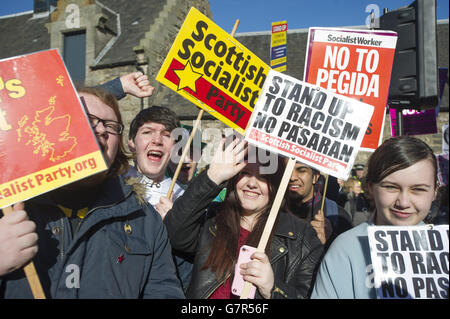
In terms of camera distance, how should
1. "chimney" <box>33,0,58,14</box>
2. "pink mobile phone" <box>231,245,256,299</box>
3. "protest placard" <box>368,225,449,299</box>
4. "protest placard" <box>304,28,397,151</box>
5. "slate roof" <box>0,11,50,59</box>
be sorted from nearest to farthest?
"protest placard" <box>368,225,449,299</box> → "pink mobile phone" <box>231,245,256,299</box> → "protest placard" <box>304,28,397,151</box> → "slate roof" <box>0,11,50,59</box> → "chimney" <box>33,0,58,14</box>

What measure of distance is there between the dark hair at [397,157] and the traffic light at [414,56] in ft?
3.43

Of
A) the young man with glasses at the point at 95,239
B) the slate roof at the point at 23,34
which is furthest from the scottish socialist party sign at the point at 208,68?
the slate roof at the point at 23,34

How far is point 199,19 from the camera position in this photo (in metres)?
2.43

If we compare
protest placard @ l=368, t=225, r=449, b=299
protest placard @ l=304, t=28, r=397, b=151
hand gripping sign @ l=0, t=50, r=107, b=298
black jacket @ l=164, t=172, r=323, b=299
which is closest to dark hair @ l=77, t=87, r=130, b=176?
hand gripping sign @ l=0, t=50, r=107, b=298

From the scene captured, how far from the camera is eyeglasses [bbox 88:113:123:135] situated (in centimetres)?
166

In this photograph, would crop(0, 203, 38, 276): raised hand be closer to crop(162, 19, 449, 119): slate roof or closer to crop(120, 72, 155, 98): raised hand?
crop(120, 72, 155, 98): raised hand

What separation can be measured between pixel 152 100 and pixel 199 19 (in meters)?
11.8

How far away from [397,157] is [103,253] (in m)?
1.58

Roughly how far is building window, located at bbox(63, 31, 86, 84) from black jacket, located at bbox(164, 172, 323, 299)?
1409 centimetres

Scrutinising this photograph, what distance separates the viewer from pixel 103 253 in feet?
5.13

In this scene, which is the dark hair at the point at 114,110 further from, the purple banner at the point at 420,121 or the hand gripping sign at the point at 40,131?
the purple banner at the point at 420,121

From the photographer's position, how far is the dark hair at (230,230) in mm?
2037

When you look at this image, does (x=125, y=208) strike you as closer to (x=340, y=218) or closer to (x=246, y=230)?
(x=246, y=230)
